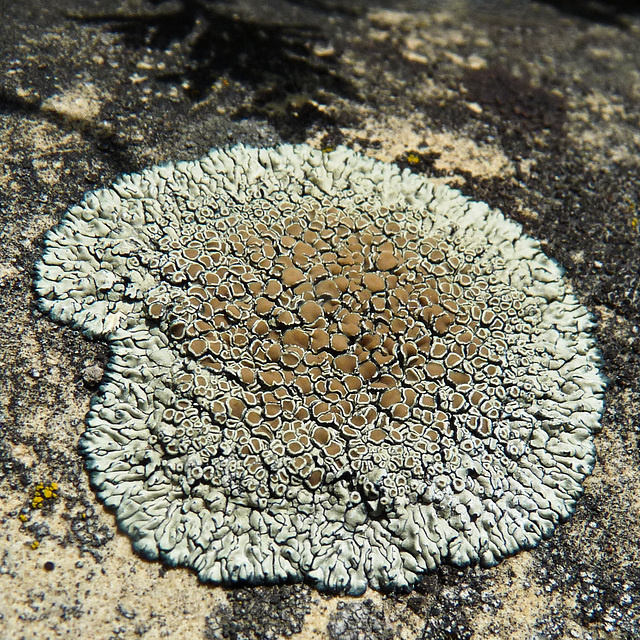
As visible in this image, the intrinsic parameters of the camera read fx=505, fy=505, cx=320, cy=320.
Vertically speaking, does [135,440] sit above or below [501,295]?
below

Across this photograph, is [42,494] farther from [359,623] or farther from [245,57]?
[245,57]

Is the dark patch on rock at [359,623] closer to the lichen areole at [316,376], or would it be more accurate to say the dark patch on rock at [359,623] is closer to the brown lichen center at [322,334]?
the lichen areole at [316,376]

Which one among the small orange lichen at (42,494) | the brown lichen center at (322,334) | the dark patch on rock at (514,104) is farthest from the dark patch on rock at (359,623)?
the dark patch on rock at (514,104)

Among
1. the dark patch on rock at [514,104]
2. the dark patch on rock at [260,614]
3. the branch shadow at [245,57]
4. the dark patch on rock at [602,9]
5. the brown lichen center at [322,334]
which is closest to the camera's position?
the dark patch on rock at [260,614]

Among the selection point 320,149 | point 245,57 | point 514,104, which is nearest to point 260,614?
point 320,149

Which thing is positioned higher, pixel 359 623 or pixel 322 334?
pixel 322 334

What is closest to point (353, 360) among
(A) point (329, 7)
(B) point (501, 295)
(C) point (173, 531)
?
(B) point (501, 295)

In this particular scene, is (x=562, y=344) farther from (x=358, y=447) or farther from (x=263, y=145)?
(x=263, y=145)
